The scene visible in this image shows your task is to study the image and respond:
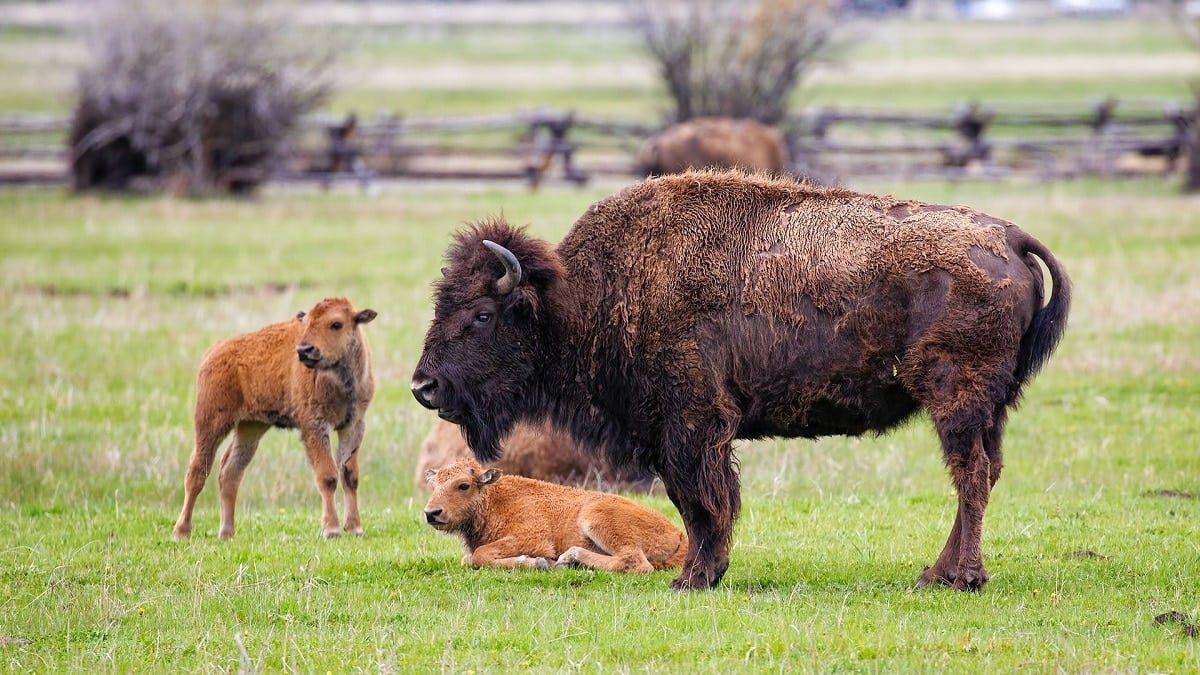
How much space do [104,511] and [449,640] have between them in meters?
4.60

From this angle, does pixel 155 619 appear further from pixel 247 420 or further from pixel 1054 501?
pixel 1054 501

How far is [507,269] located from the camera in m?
8.30

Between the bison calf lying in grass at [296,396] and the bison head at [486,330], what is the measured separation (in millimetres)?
1360

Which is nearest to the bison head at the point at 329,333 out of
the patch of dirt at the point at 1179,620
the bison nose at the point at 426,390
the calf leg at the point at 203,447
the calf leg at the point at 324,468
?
the calf leg at the point at 324,468

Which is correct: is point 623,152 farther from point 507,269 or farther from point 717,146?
point 507,269

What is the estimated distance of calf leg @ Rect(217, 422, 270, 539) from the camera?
990 centimetres

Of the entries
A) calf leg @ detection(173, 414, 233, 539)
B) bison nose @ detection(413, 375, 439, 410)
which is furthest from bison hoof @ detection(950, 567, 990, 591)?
calf leg @ detection(173, 414, 233, 539)

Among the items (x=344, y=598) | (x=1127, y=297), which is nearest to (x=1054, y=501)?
(x=344, y=598)

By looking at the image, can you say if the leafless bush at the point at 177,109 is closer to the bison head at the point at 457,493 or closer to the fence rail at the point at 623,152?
the fence rail at the point at 623,152

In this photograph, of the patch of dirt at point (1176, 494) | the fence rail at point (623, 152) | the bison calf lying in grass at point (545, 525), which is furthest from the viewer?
the fence rail at point (623, 152)

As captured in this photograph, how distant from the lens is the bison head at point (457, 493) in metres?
8.86

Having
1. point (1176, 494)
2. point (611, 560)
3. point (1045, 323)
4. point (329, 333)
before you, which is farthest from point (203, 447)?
point (1176, 494)

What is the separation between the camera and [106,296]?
1973cm

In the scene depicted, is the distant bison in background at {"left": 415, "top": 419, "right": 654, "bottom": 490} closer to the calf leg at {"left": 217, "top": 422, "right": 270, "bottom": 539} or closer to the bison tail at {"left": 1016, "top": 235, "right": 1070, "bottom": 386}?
the calf leg at {"left": 217, "top": 422, "right": 270, "bottom": 539}
